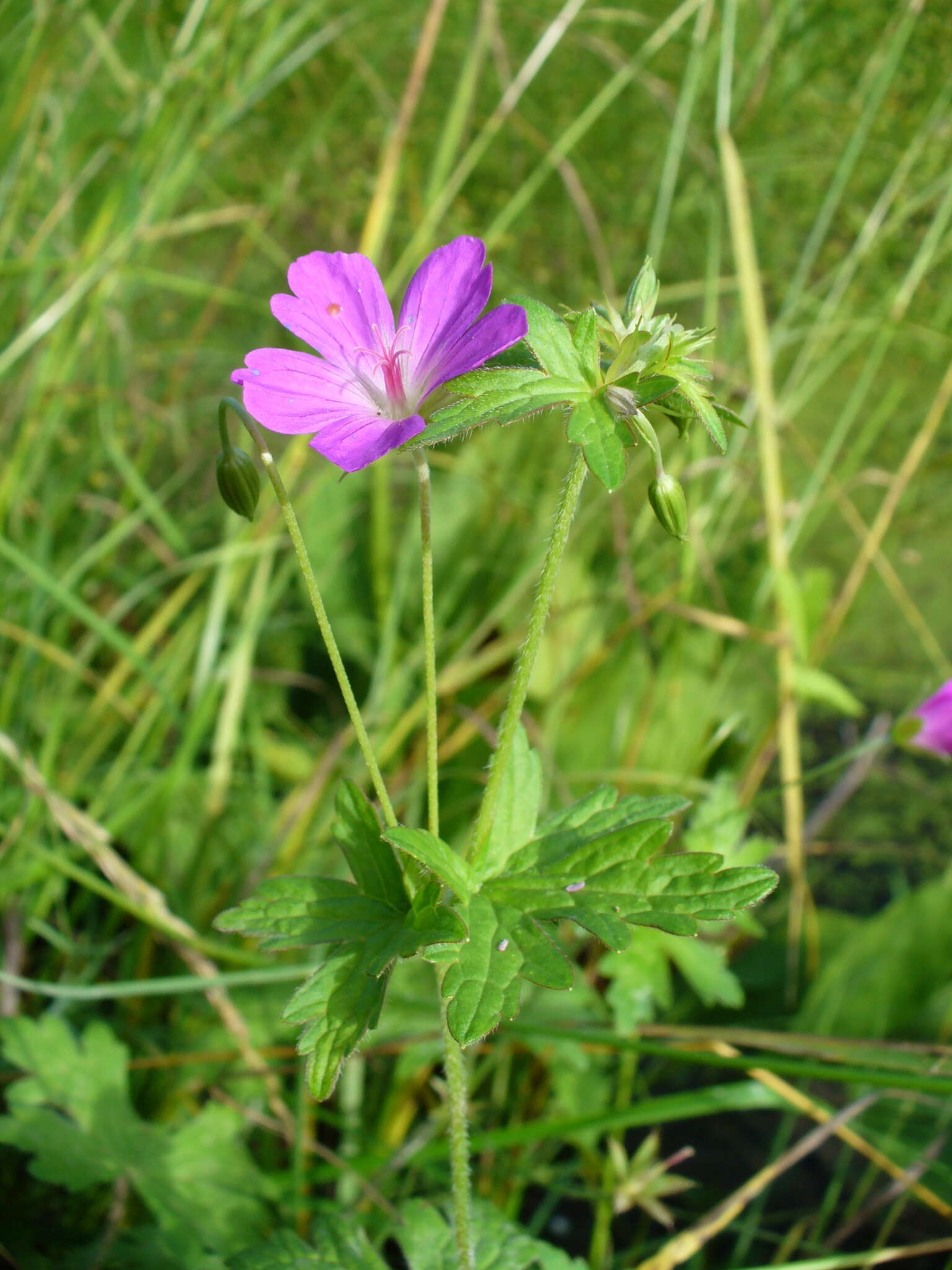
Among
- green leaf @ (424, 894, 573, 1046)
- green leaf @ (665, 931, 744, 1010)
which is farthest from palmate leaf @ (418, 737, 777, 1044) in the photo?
green leaf @ (665, 931, 744, 1010)

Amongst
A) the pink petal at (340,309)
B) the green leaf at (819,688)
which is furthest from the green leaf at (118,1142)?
the green leaf at (819,688)

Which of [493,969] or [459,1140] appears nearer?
[493,969]

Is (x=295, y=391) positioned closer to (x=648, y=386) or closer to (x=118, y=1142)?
(x=648, y=386)

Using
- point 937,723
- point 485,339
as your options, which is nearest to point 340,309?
point 485,339

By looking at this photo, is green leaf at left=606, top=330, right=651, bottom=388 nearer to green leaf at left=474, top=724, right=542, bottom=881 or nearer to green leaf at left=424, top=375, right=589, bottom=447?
green leaf at left=424, top=375, right=589, bottom=447

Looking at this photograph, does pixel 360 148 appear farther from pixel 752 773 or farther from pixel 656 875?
pixel 656 875
